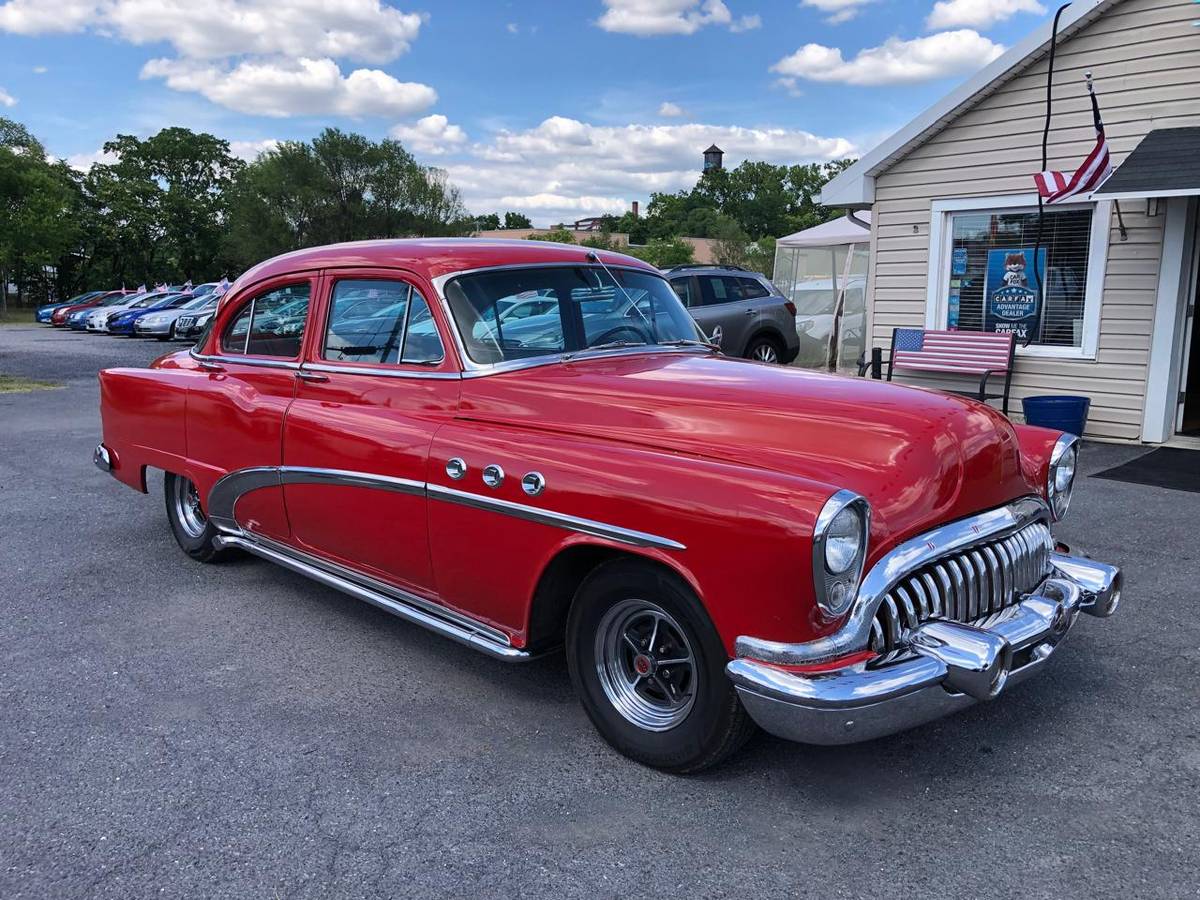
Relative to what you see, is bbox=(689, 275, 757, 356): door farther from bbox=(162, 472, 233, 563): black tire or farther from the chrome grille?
the chrome grille

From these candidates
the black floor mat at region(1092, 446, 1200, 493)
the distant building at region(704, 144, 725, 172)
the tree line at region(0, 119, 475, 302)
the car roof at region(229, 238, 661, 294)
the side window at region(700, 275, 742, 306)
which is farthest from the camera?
the distant building at region(704, 144, 725, 172)

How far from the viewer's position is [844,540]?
2.54m

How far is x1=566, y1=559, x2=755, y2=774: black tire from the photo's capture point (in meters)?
2.75

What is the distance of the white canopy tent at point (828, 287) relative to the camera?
569 inches

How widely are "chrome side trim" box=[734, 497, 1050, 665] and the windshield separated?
1.66 metres

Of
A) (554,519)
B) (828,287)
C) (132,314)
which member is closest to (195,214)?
(132,314)

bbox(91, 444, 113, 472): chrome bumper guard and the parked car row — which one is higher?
the parked car row

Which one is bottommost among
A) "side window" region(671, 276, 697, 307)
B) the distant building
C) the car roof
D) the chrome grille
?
the chrome grille

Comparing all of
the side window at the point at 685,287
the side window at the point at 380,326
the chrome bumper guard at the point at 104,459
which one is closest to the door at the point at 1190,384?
the side window at the point at 685,287

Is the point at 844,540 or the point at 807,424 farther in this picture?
the point at 807,424

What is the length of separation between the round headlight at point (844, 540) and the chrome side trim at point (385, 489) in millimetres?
438

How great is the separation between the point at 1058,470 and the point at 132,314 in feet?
101

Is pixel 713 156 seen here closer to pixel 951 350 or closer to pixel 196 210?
pixel 196 210

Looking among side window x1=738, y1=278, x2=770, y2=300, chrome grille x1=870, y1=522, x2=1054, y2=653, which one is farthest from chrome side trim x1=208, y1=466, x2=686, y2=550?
side window x1=738, y1=278, x2=770, y2=300
